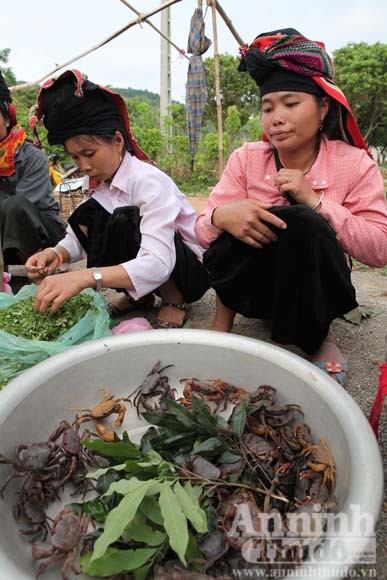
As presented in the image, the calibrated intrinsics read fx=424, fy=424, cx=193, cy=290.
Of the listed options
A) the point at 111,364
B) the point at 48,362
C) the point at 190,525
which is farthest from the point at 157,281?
the point at 190,525

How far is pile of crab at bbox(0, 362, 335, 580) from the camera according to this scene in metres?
0.81

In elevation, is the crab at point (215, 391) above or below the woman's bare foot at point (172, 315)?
above

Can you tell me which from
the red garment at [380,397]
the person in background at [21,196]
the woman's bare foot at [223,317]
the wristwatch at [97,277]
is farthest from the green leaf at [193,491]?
the person in background at [21,196]

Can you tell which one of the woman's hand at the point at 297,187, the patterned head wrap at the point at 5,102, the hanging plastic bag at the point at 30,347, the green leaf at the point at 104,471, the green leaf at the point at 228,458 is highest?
the patterned head wrap at the point at 5,102

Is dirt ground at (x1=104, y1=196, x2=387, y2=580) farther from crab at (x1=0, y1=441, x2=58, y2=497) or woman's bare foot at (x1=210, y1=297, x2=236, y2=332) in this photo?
crab at (x1=0, y1=441, x2=58, y2=497)

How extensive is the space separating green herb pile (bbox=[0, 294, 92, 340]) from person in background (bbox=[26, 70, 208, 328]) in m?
0.11

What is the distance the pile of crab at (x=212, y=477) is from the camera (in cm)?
81

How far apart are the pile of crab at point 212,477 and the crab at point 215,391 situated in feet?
0.18

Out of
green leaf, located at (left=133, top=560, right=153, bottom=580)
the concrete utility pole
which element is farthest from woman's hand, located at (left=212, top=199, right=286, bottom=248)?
the concrete utility pole

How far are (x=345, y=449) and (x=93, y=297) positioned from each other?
1.17 meters

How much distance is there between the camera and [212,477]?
3.02 ft

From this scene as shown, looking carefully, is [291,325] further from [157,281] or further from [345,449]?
[345,449]

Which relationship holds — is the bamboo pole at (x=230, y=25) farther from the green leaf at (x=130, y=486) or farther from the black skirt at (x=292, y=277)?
the green leaf at (x=130, y=486)

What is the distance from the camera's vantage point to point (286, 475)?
0.97 meters
